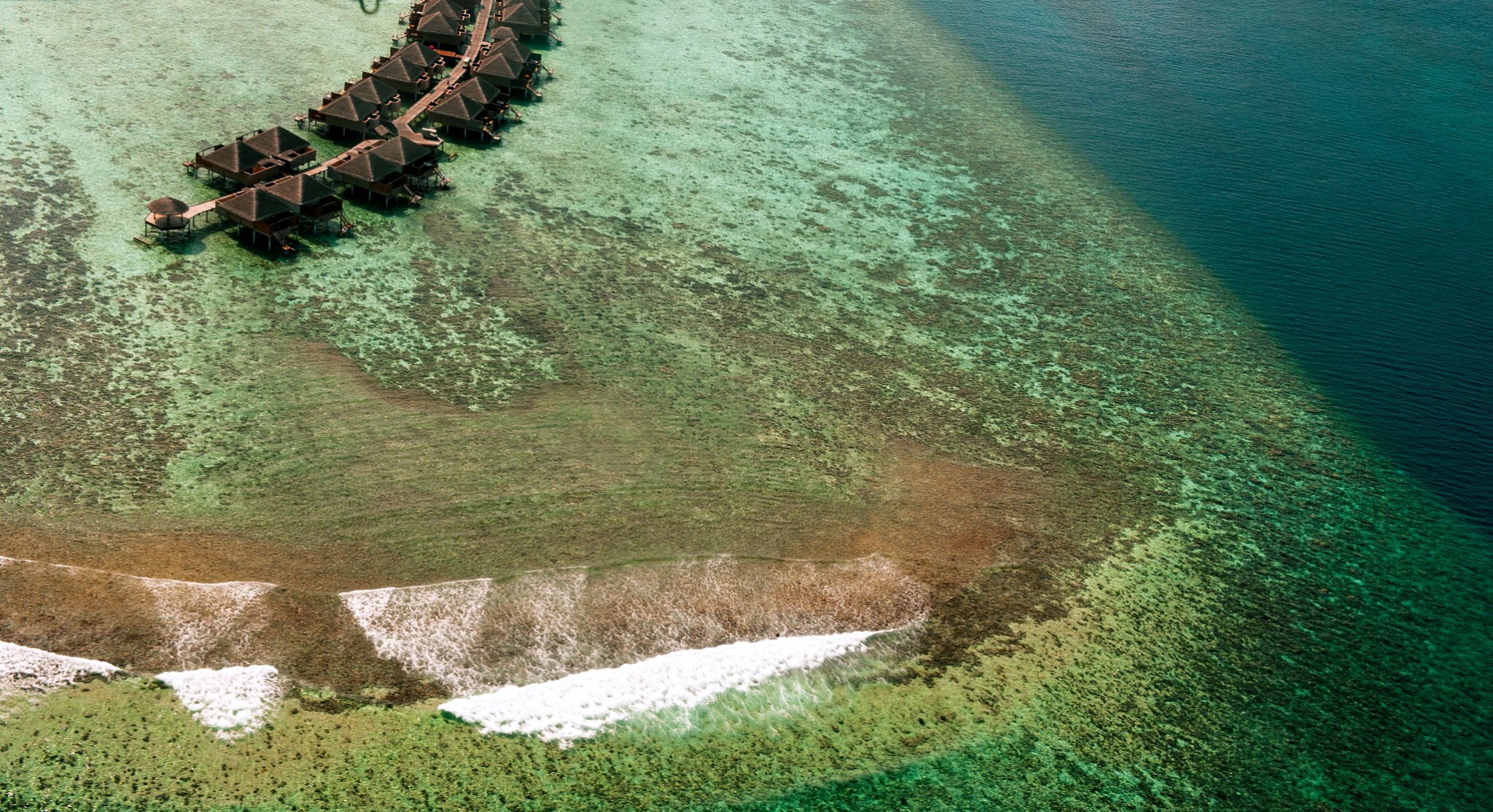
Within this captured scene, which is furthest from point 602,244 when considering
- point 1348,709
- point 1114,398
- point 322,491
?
point 1348,709

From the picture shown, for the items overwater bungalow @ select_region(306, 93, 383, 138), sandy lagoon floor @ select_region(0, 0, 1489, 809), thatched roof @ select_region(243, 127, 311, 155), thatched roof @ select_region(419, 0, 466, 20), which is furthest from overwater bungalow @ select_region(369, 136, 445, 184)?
thatched roof @ select_region(419, 0, 466, 20)

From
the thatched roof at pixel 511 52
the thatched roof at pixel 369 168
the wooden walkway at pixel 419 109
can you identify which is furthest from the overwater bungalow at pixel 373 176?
the thatched roof at pixel 511 52

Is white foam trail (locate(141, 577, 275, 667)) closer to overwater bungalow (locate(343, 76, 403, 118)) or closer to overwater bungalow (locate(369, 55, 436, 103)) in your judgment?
overwater bungalow (locate(343, 76, 403, 118))

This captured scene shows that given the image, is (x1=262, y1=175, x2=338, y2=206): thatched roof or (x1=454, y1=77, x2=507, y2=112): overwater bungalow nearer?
(x1=262, y1=175, x2=338, y2=206): thatched roof

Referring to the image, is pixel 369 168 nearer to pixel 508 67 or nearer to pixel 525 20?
pixel 508 67

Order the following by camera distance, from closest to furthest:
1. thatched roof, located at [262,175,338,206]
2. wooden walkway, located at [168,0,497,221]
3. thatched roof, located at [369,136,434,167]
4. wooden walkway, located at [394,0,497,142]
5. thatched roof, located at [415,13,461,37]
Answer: thatched roof, located at [262,175,338,206]
wooden walkway, located at [168,0,497,221]
thatched roof, located at [369,136,434,167]
wooden walkway, located at [394,0,497,142]
thatched roof, located at [415,13,461,37]

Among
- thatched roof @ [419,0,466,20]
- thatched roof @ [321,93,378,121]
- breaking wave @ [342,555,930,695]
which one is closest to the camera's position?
breaking wave @ [342,555,930,695]
